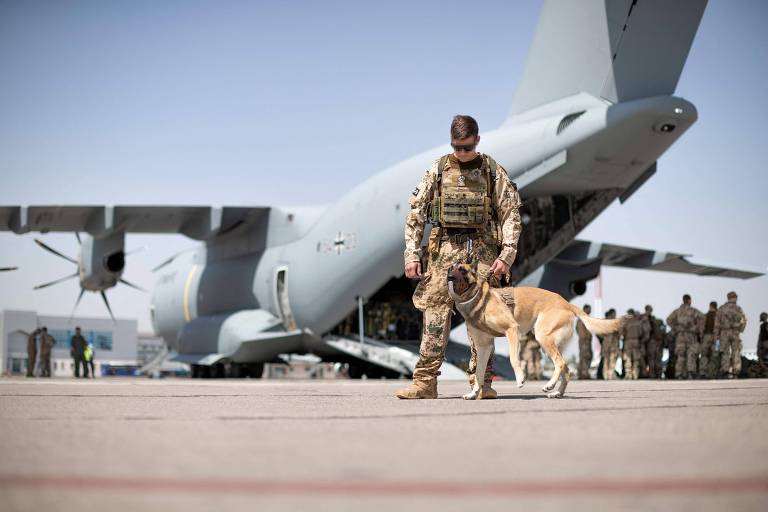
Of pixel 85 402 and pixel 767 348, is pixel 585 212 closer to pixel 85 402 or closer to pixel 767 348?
pixel 767 348

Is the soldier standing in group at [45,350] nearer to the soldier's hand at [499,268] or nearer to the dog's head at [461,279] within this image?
the soldier's hand at [499,268]

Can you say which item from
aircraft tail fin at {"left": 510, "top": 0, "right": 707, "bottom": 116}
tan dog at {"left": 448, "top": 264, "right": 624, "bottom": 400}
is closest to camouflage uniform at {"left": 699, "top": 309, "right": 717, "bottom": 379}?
aircraft tail fin at {"left": 510, "top": 0, "right": 707, "bottom": 116}

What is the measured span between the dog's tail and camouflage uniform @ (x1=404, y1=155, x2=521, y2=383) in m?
0.86

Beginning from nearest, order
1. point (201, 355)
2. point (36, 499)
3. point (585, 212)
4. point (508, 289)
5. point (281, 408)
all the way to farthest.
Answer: point (36, 499)
point (281, 408)
point (508, 289)
point (585, 212)
point (201, 355)

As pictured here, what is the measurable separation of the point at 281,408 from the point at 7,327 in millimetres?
67274

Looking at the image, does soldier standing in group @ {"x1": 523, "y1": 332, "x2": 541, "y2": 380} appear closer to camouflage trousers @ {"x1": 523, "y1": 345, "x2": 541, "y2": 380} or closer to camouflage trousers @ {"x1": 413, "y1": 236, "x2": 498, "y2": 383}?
camouflage trousers @ {"x1": 523, "y1": 345, "x2": 541, "y2": 380}

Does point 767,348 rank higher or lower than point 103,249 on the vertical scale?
lower

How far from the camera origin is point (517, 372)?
6.73 metres

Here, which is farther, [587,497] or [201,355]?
[201,355]

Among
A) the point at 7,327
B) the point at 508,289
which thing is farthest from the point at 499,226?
the point at 7,327

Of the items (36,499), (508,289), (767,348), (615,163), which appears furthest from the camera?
(767,348)

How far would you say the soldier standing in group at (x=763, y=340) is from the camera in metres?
17.6

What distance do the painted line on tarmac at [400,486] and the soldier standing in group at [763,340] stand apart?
16321mm

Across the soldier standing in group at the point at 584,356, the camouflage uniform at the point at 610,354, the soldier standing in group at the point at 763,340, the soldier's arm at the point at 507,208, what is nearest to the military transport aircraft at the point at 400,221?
the soldier standing in group at the point at 584,356
